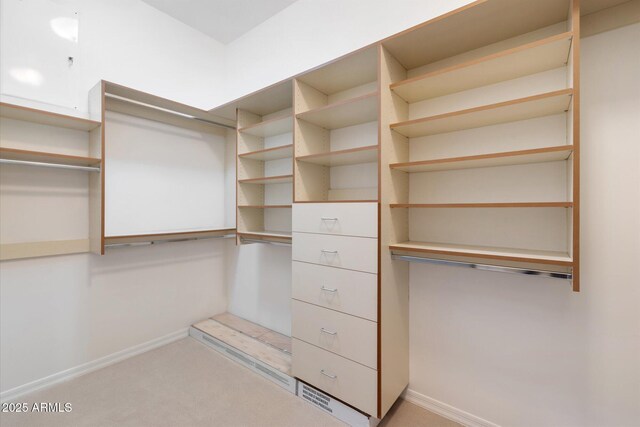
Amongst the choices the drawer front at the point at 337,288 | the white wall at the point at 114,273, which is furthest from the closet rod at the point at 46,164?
the drawer front at the point at 337,288

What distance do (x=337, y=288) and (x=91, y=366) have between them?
2.18 m

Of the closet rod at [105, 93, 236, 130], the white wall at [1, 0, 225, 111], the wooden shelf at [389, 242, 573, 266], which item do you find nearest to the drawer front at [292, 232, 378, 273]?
the wooden shelf at [389, 242, 573, 266]

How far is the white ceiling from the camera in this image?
2.58 m

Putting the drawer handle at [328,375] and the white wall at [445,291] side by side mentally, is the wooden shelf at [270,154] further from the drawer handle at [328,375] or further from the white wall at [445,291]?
the drawer handle at [328,375]

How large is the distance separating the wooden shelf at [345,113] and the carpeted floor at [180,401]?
199 centimetres

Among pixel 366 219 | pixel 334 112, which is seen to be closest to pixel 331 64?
pixel 334 112

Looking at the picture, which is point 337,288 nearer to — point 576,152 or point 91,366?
point 576,152

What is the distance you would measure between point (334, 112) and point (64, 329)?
104 inches

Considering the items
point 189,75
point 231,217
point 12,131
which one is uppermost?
point 189,75

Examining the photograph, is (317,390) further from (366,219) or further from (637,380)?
(637,380)

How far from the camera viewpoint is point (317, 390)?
73.4 inches

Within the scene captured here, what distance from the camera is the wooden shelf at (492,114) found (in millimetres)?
1273

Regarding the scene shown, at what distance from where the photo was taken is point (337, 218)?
175cm

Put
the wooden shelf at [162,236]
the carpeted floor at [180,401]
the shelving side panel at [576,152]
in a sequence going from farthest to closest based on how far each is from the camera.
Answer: the wooden shelf at [162,236]
the carpeted floor at [180,401]
the shelving side panel at [576,152]
